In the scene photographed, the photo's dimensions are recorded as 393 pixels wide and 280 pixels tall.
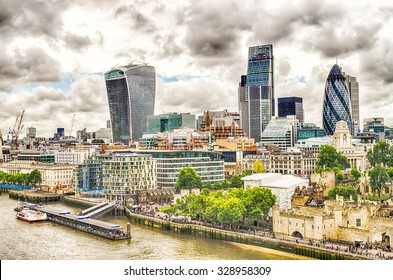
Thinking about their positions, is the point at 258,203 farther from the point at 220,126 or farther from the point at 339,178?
the point at 220,126

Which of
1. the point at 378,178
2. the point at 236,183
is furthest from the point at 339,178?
the point at 236,183

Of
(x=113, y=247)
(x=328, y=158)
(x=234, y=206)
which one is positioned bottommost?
(x=113, y=247)

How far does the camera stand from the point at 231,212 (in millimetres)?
15445

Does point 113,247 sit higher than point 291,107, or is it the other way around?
point 291,107

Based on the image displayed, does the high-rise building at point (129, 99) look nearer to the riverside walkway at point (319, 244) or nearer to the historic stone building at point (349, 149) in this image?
the historic stone building at point (349, 149)

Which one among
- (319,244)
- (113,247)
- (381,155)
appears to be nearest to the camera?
(319,244)

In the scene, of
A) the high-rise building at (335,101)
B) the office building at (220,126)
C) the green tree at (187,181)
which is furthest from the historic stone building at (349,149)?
the green tree at (187,181)

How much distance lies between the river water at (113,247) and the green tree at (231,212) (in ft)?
2.64

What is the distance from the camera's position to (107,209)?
20797mm

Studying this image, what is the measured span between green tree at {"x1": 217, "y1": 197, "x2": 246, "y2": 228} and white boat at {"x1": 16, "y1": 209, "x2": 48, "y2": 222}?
7.09 metres

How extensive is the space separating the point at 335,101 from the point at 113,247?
3675 centimetres

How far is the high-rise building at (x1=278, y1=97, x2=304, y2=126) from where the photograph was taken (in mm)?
58625
